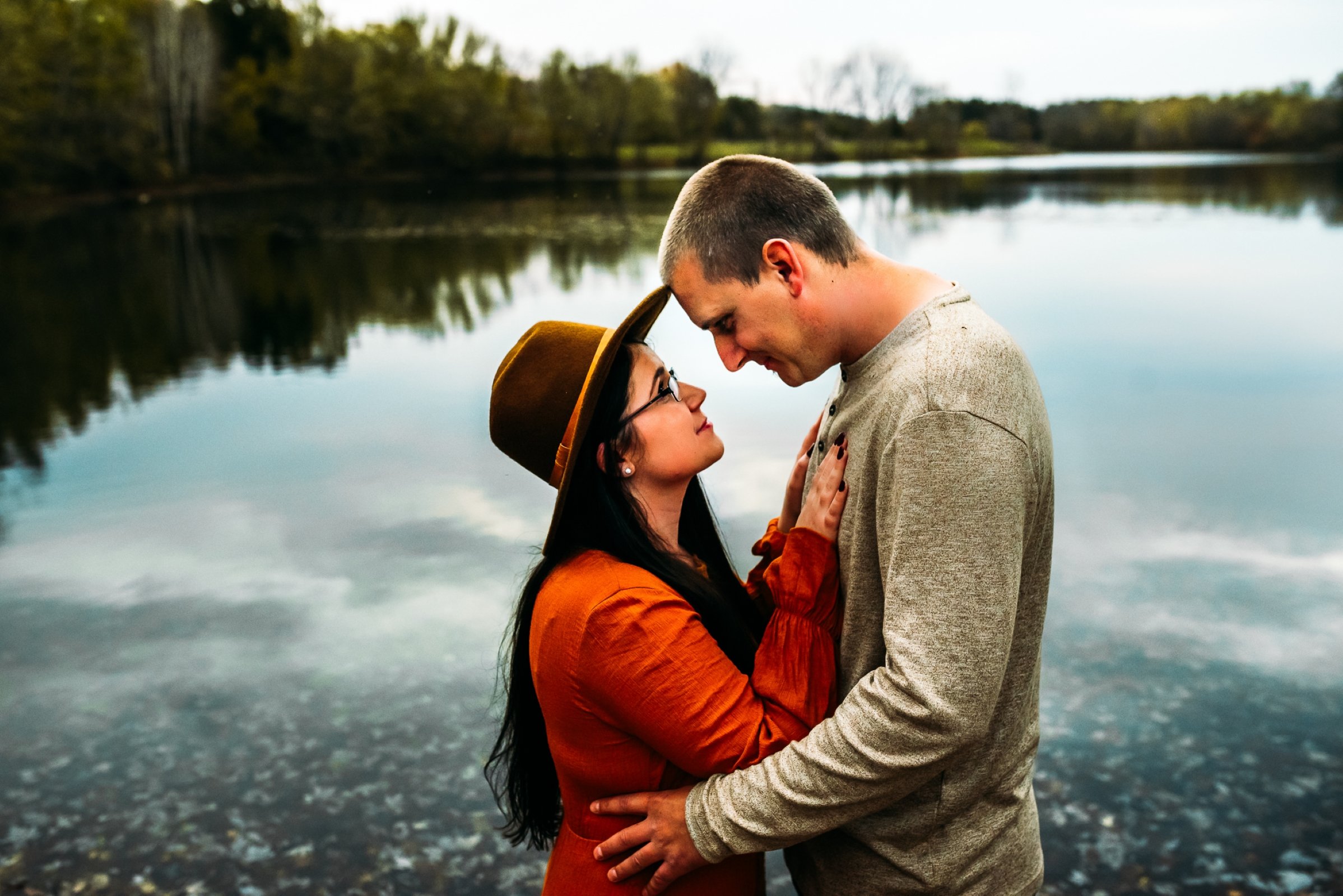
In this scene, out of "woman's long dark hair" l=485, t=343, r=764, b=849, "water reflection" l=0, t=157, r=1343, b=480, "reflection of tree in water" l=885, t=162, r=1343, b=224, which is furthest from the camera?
"reflection of tree in water" l=885, t=162, r=1343, b=224

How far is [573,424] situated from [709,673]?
0.58m

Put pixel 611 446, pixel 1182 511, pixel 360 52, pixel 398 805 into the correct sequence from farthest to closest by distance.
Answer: pixel 360 52
pixel 1182 511
pixel 398 805
pixel 611 446

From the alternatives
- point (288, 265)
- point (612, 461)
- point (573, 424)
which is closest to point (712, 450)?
point (612, 461)

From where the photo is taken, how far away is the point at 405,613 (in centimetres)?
716

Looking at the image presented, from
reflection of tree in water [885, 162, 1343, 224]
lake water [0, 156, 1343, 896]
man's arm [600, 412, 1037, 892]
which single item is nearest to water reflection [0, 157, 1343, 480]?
lake water [0, 156, 1343, 896]

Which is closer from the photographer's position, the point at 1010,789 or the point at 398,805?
the point at 1010,789

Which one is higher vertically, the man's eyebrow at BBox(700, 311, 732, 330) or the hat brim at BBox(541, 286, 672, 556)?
the man's eyebrow at BBox(700, 311, 732, 330)

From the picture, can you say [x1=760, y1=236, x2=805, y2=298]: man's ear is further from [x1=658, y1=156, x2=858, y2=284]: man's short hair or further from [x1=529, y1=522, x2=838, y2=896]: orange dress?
[x1=529, y1=522, x2=838, y2=896]: orange dress

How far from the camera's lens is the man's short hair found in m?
1.96

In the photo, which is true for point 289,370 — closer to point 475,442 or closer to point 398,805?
point 475,442

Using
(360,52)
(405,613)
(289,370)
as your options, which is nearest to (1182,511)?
(405,613)

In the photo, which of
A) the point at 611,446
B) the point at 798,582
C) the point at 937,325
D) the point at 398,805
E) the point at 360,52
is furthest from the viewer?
the point at 360,52

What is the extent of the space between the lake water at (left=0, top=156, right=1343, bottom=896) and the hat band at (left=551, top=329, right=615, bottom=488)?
9.51 ft

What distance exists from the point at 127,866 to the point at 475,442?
303 inches
